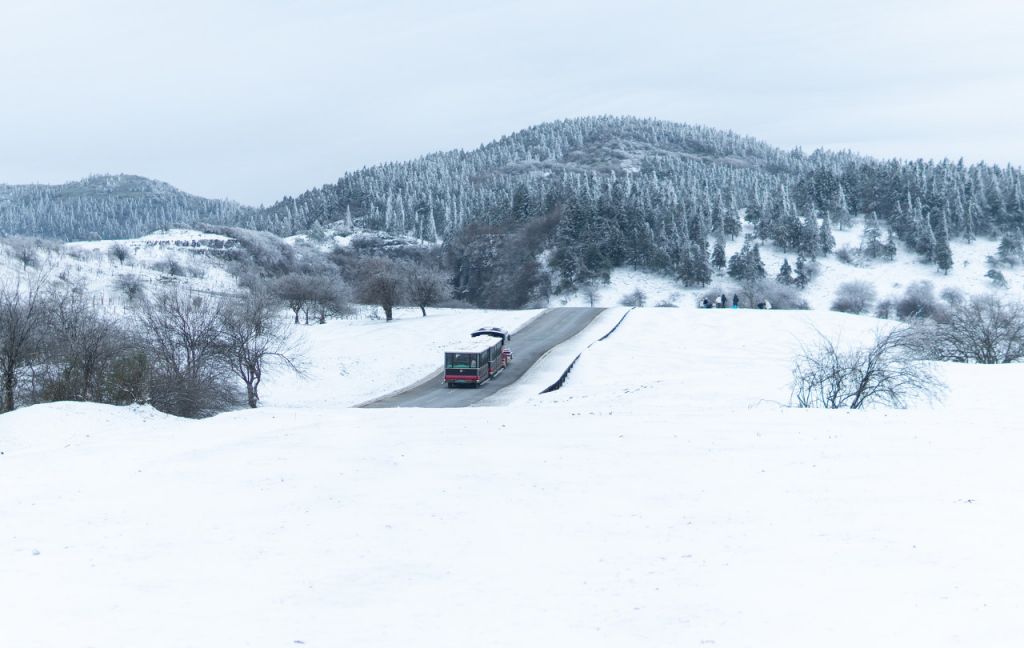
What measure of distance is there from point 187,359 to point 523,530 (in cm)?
3058

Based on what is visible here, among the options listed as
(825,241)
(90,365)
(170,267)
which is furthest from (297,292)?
(825,241)

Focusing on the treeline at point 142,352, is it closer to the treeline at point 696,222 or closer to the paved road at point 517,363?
the paved road at point 517,363

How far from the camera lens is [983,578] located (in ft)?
27.4

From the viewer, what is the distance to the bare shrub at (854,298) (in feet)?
307

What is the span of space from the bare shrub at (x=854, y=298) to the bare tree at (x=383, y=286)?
60301mm

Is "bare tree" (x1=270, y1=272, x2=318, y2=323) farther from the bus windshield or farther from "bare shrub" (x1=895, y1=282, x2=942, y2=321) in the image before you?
"bare shrub" (x1=895, y1=282, x2=942, y2=321)

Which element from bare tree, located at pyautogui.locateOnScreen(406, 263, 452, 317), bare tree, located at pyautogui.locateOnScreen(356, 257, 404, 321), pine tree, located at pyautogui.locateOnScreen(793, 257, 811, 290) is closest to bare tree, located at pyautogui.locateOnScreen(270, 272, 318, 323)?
bare tree, located at pyautogui.locateOnScreen(356, 257, 404, 321)

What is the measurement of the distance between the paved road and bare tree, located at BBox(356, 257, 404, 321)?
12347 millimetres

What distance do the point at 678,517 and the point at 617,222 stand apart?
104854mm

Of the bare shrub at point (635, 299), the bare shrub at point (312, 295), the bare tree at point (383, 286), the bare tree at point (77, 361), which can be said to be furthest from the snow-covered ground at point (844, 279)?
the bare tree at point (77, 361)

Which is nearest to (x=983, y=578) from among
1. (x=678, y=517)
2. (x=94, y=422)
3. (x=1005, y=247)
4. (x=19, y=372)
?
(x=678, y=517)

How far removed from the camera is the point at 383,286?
66.9 metres

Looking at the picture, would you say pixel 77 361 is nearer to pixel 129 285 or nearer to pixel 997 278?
pixel 129 285

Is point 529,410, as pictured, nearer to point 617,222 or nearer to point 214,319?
point 214,319
